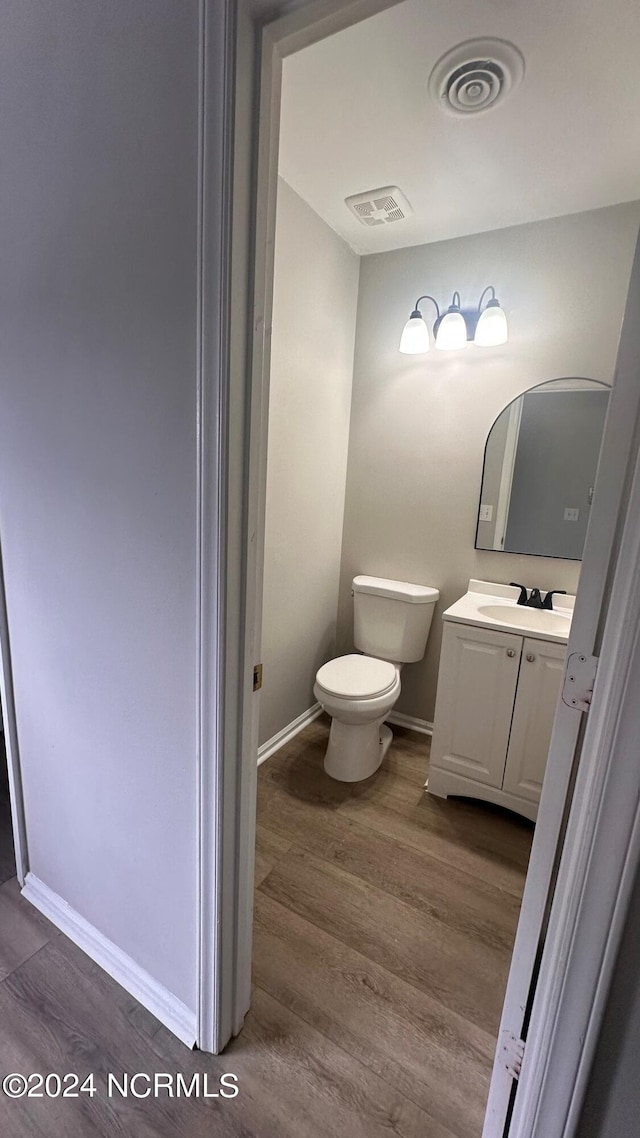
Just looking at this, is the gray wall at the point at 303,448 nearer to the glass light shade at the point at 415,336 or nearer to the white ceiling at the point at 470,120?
the white ceiling at the point at 470,120

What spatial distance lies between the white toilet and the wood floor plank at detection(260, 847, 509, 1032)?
20.3 inches

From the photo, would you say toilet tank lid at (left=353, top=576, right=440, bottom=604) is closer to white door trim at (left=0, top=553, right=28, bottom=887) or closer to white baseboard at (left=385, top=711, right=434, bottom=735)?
white baseboard at (left=385, top=711, right=434, bottom=735)

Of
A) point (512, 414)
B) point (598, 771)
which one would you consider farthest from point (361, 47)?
point (598, 771)

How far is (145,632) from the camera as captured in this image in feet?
3.43

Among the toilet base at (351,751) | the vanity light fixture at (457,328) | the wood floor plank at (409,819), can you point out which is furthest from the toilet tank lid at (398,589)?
the vanity light fixture at (457,328)

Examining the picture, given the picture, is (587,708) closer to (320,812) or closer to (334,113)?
(320,812)

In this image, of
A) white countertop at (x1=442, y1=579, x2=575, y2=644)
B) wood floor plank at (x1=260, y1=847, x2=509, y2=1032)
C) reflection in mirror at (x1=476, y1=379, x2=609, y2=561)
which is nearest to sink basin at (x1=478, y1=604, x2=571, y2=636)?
white countertop at (x1=442, y1=579, x2=575, y2=644)

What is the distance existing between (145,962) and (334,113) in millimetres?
2471

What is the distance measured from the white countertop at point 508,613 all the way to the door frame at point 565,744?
3.80 feet

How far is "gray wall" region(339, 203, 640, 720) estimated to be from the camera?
194 centimetres

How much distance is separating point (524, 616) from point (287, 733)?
127 centimetres

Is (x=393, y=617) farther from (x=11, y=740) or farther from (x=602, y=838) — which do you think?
(x=602, y=838)

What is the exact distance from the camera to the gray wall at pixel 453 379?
1936 mm

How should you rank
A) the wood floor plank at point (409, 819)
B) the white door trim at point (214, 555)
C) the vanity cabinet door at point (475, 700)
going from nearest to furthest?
the white door trim at point (214, 555) < the wood floor plank at point (409, 819) < the vanity cabinet door at point (475, 700)
